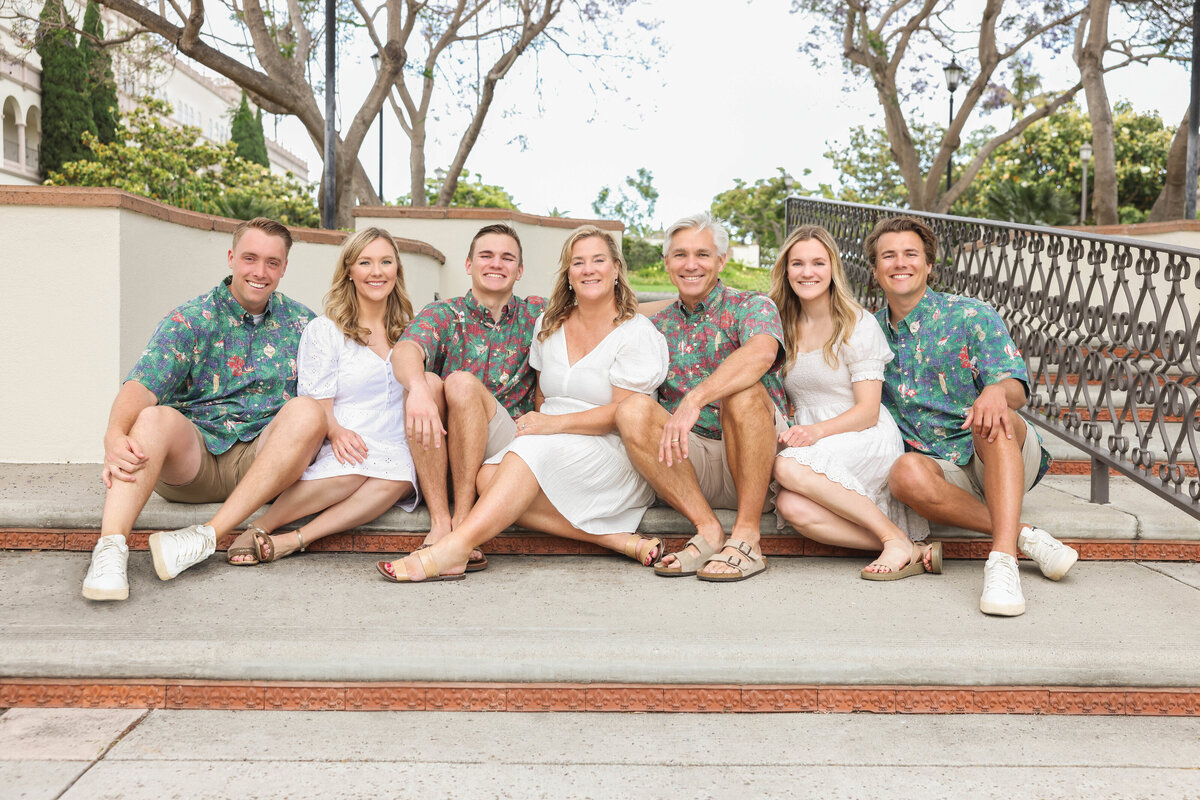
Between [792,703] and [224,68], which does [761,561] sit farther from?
[224,68]

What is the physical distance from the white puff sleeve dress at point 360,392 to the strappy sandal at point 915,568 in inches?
65.7

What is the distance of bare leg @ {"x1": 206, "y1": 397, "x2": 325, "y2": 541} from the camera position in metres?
3.22

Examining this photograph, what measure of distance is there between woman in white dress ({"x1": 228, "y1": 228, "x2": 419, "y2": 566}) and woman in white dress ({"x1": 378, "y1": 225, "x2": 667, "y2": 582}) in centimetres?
37

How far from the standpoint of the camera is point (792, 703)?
2.47 meters

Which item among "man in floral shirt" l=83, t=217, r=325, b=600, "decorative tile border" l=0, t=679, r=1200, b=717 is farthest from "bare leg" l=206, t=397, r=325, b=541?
"decorative tile border" l=0, t=679, r=1200, b=717

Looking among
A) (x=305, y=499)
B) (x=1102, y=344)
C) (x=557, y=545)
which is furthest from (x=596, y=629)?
(x=1102, y=344)

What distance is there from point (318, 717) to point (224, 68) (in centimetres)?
971

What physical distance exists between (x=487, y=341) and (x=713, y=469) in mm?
999

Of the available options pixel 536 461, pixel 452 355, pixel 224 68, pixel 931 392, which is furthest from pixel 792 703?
pixel 224 68

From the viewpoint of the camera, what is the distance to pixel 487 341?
3.65m

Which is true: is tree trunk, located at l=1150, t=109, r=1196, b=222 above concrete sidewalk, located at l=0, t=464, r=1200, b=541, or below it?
above

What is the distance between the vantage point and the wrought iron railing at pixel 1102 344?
3438mm

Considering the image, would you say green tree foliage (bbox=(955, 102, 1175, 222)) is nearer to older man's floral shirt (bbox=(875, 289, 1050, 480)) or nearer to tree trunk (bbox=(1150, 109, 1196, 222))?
tree trunk (bbox=(1150, 109, 1196, 222))

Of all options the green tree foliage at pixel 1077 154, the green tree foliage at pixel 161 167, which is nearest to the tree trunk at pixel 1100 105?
the green tree foliage at pixel 1077 154
